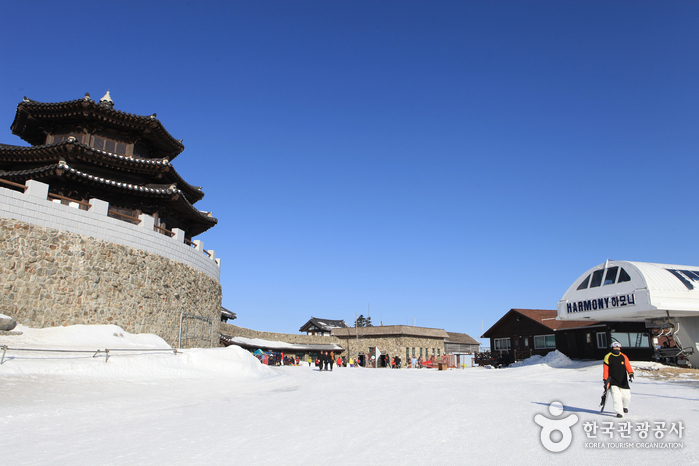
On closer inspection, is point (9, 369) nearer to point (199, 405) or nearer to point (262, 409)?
point (199, 405)

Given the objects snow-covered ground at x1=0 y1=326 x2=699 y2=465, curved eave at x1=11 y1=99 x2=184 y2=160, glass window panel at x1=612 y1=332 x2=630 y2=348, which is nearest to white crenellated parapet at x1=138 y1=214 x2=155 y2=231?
snow-covered ground at x1=0 y1=326 x2=699 y2=465

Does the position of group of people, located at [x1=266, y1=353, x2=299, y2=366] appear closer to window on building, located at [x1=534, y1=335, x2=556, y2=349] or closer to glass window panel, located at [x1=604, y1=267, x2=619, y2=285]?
window on building, located at [x1=534, y1=335, x2=556, y2=349]

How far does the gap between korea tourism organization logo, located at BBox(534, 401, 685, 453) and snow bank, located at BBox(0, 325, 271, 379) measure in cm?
1083

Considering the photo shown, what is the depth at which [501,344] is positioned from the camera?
35969 mm

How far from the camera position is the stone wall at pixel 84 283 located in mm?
14914

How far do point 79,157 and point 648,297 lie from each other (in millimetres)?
26301

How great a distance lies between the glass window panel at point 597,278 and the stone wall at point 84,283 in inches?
806

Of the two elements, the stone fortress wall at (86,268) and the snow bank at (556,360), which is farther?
the snow bank at (556,360)

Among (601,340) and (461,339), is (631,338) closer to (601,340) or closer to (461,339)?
(601,340)

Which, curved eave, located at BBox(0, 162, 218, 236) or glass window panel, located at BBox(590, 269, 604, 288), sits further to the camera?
glass window panel, located at BBox(590, 269, 604, 288)

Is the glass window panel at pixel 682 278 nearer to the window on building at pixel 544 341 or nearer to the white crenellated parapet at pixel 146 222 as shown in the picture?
the window on building at pixel 544 341

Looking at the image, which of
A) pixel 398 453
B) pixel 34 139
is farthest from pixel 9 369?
pixel 34 139

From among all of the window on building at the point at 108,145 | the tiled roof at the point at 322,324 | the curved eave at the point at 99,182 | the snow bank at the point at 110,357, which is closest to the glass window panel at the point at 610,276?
the snow bank at the point at 110,357

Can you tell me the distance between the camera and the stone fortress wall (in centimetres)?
1502
